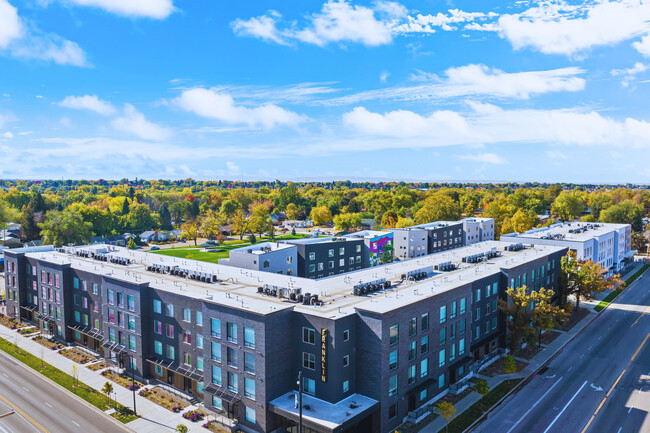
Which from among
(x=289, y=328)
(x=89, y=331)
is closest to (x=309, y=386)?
(x=289, y=328)

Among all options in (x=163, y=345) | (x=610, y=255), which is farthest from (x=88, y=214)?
(x=610, y=255)

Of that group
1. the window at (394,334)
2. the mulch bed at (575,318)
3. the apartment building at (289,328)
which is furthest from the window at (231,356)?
the mulch bed at (575,318)

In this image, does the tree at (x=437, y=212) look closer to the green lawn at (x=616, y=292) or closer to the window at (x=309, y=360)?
the green lawn at (x=616, y=292)

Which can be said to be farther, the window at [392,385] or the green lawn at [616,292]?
the green lawn at [616,292]

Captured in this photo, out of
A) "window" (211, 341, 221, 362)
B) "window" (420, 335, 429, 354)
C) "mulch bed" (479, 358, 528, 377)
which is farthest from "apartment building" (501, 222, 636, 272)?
"window" (211, 341, 221, 362)

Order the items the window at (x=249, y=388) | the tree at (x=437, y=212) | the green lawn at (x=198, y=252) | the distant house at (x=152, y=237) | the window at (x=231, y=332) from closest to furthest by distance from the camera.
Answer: the window at (x=249, y=388)
the window at (x=231, y=332)
the green lawn at (x=198, y=252)
the tree at (x=437, y=212)
the distant house at (x=152, y=237)

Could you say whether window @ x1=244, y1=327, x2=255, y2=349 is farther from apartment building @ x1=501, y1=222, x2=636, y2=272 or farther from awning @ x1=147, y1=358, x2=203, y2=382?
apartment building @ x1=501, y1=222, x2=636, y2=272
